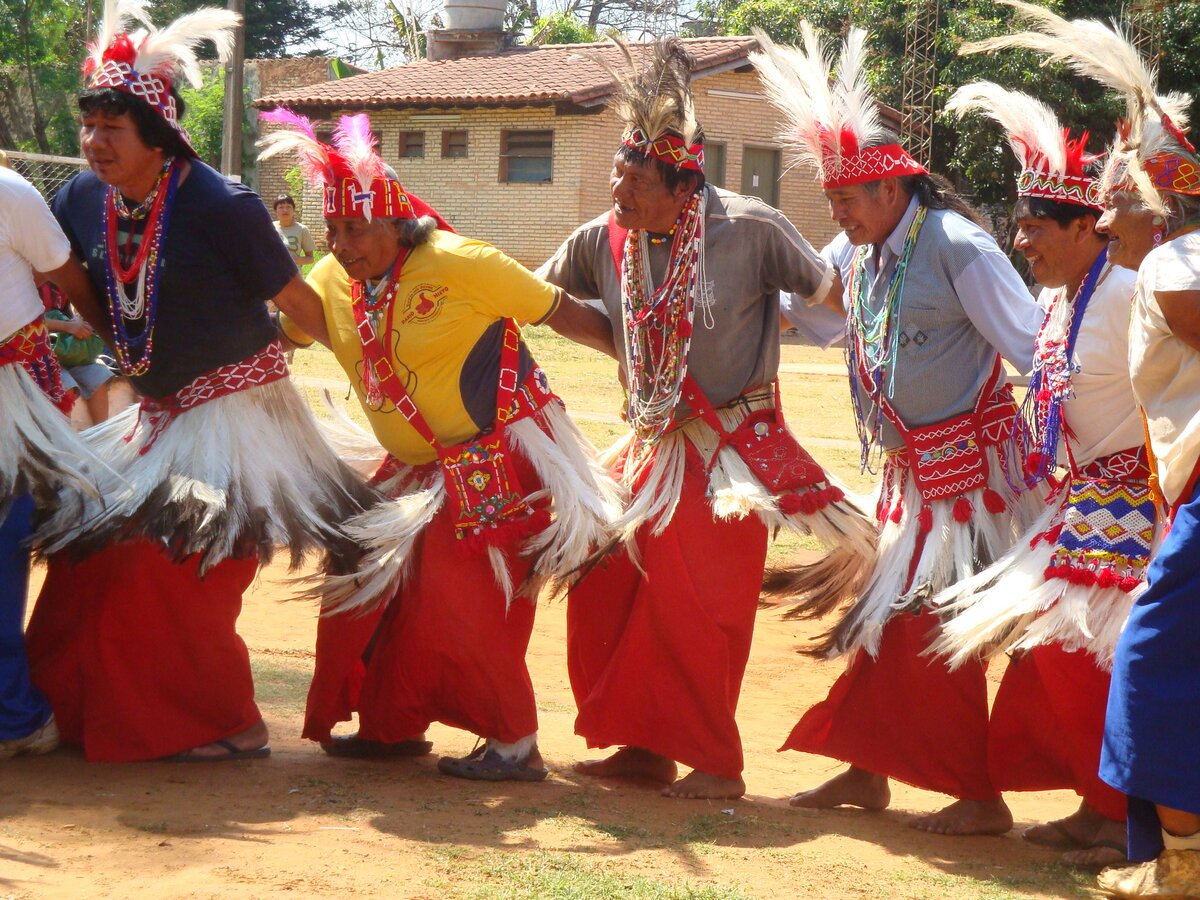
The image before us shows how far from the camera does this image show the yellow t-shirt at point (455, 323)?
4.39 metres

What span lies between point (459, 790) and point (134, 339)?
65.5 inches

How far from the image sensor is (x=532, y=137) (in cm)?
2494

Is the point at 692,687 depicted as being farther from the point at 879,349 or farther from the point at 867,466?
the point at 879,349

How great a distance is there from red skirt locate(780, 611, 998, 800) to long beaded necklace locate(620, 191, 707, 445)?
3.27ft

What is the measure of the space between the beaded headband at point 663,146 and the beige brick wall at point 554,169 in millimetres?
19487

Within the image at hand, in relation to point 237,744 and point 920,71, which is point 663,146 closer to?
point 237,744

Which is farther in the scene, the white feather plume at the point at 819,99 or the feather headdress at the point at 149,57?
the white feather plume at the point at 819,99

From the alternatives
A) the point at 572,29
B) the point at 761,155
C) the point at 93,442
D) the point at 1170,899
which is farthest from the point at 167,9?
the point at 1170,899

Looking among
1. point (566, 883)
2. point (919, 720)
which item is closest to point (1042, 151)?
point (919, 720)

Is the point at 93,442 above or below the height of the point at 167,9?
below

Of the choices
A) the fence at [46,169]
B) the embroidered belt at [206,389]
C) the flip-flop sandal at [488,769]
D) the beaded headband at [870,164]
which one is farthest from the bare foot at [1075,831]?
the fence at [46,169]

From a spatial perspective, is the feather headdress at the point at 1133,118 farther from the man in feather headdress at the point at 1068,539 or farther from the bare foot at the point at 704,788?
the bare foot at the point at 704,788

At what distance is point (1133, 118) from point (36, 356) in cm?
319

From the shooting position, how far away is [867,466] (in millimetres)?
4531
